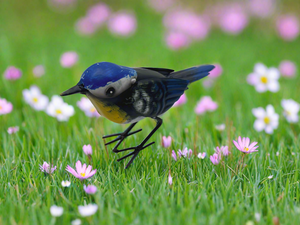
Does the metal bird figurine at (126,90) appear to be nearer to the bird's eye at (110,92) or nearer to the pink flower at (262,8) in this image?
the bird's eye at (110,92)

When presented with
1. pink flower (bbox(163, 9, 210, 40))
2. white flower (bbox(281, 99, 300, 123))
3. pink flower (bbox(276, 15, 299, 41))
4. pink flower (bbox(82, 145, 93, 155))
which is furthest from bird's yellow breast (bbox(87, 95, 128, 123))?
pink flower (bbox(276, 15, 299, 41))

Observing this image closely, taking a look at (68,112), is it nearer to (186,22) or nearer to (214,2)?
(186,22)

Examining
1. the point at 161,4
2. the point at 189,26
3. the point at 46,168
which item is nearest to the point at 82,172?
the point at 46,168

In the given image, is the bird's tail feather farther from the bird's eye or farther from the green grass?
the bird's eye

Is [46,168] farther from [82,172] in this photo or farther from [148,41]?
[148,41]

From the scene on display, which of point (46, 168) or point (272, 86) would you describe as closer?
point (46, 168)

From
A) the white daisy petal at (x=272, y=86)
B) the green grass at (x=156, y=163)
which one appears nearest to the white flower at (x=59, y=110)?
the green grass at (x=156, y=163)
